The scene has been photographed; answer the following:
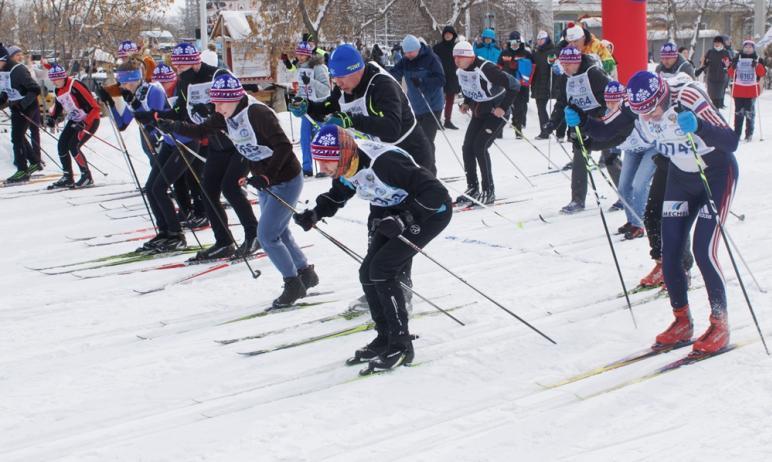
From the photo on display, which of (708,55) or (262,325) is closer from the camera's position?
(262,325)

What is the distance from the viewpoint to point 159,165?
816 centimetres

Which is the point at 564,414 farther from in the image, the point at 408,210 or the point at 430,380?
the point at 408,210

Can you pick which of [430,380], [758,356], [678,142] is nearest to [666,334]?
[758,356]

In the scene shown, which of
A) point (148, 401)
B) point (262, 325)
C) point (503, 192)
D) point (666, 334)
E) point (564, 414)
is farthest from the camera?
point (503, 192)

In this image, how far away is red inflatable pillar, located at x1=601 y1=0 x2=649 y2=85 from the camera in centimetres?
1296

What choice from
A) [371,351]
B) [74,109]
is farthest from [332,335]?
[74,109]

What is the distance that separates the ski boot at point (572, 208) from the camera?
9.02m

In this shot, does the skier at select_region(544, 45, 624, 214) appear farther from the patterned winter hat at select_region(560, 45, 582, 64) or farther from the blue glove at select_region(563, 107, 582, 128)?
the blue glove at select_region(563, 107, 582, 128)

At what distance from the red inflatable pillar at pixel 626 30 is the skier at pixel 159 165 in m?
7.33

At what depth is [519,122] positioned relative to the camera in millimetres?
16469

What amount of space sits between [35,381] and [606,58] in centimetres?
834

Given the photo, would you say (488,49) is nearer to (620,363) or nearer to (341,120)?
(341,120)

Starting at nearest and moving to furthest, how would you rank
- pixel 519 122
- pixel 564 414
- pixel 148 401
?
1. pixel 564 414
2. pixel 148 401
3. pixel 519 122

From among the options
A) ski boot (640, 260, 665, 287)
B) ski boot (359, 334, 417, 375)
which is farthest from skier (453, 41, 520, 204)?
ski boot (359, 334, 417, 375)
